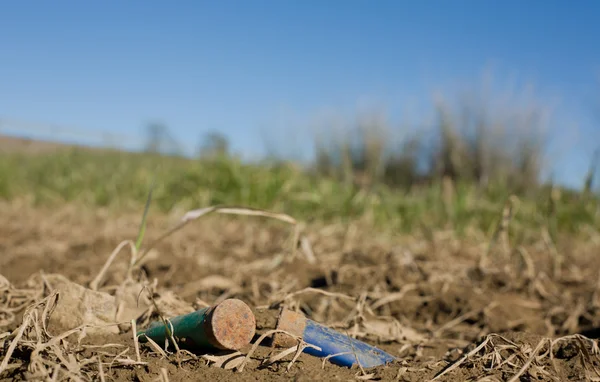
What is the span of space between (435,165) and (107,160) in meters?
5.66

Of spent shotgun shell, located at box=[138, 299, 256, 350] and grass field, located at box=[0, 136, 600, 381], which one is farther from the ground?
spent shotgun shell, located at box=[138, 299, 256, 350]

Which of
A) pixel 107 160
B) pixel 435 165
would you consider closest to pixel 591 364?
pixel 107 160

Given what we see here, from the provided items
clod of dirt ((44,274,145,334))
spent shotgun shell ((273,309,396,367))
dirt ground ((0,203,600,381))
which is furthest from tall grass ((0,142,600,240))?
spent shotgun shell ((273,309,396,367))

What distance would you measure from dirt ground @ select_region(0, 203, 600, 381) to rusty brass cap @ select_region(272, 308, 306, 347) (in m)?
0.03

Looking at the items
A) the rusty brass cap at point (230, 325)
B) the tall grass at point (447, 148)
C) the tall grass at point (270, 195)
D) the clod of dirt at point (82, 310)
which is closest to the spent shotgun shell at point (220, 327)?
the rusty brass cap at point (230, 325)

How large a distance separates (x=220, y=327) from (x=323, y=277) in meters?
1.19

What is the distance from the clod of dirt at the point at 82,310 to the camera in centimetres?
141

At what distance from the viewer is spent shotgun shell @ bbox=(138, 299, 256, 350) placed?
1.14 m

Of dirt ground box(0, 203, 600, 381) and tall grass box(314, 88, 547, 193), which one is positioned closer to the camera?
dirt ground box(0, 203, 600, 381)

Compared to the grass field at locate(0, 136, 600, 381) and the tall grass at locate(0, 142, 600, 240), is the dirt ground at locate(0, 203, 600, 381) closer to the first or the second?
the grass field at locate(0, 136, 600, 381)

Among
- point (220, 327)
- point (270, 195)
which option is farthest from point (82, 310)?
point (270, 195)

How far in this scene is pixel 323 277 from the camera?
90.7 inches

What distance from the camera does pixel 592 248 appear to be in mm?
4094

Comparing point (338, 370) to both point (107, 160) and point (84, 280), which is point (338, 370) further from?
point (107, 160)
